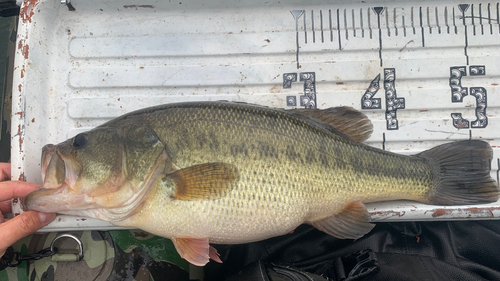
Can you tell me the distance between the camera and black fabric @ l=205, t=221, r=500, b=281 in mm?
1928

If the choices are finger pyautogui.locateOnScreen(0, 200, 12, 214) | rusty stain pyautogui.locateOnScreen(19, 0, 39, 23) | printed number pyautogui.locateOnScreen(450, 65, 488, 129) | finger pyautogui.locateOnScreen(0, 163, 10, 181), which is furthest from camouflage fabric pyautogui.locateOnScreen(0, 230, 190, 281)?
printed number pyautogui.locateOnScreen(450, 65, 488, 129)

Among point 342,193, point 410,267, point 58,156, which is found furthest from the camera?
point 410,267

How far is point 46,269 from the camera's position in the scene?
1.94 meters

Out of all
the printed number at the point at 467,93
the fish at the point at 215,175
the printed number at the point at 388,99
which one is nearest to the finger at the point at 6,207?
the fish at the point at 215,175

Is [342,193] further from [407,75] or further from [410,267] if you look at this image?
[407,75]

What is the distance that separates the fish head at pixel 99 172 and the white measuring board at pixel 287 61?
0.69m

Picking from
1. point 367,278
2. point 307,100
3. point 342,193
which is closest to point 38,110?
point 307,100

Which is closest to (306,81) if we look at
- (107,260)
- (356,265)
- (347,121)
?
(347,121)

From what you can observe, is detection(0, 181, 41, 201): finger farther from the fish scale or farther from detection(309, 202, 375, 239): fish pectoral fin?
detection(309, 202, 375, 239): fish pectoral fin

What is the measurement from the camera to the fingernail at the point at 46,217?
1.70 metres

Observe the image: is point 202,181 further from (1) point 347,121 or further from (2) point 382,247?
(2) point 382,247

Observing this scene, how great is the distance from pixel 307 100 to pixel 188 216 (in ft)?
3.85

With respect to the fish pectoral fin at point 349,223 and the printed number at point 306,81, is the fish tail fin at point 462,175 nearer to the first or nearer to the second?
the fish pectoral fin at point 349,223

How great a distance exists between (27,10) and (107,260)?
5.86ft
